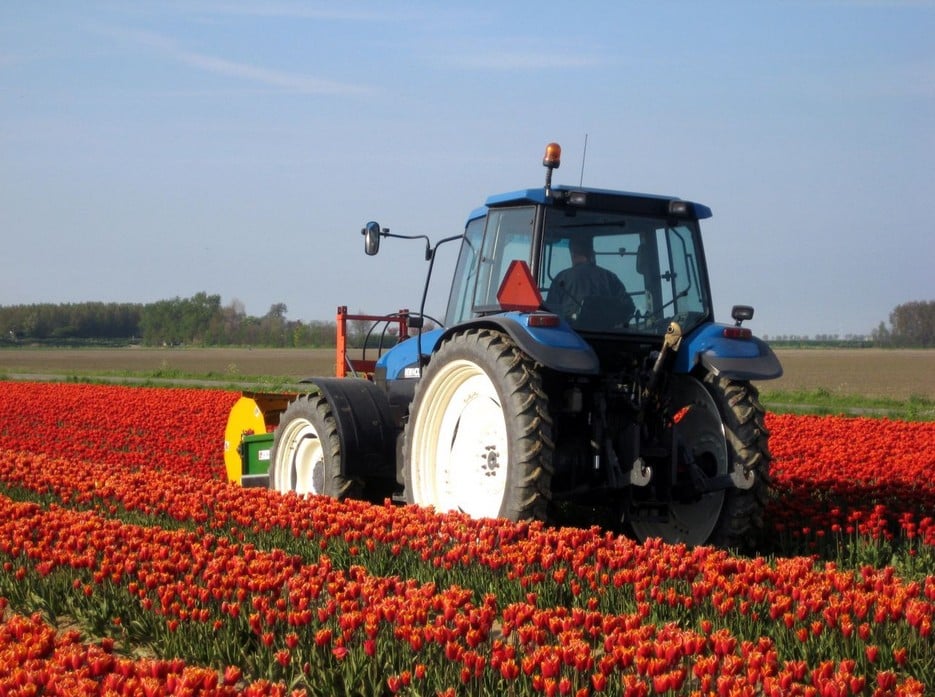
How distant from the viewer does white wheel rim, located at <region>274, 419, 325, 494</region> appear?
9.52 m

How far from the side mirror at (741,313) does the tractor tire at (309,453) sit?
3.16m

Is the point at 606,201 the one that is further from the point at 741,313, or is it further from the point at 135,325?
the point at 135,325

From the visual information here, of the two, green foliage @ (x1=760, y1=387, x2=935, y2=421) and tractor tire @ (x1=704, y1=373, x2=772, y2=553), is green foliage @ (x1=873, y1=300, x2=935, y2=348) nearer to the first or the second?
green foliage @ (x1=760, y1=387, x2=935, y2=421)

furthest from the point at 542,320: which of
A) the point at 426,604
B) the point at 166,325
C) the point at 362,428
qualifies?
the point at 166,325

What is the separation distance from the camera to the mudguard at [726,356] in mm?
6992

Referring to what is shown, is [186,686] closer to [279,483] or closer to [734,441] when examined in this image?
[734,441]

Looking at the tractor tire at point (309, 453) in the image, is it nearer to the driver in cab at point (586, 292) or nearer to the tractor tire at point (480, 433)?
the tractor tire at point (480, 433)

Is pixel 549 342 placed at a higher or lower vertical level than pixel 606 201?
lower

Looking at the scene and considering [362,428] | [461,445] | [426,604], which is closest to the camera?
[426,604]

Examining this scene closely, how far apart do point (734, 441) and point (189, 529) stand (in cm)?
363

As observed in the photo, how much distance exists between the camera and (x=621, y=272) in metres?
7.71

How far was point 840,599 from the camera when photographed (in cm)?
515

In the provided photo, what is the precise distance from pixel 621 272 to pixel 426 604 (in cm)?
341

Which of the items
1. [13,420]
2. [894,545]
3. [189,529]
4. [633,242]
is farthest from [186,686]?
[13,420]
